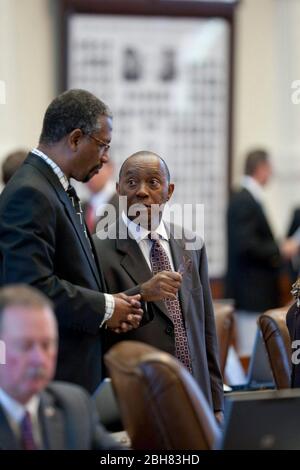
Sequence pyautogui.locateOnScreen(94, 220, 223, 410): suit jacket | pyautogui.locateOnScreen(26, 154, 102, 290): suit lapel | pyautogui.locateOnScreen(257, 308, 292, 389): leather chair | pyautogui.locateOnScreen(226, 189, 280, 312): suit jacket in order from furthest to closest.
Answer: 1. pyautogui.locateOnScreen(226, 189, 280, 312): suit jacket
2. pyautogui.locateOnScreen(257, 308, 292, 389): leather chair
3. pyautogui.locateOnScreen(94, 220, 223, 410): suit jacket
4. pyautogui.locateOnScreen(26, 154, 102, 290): suit lapel

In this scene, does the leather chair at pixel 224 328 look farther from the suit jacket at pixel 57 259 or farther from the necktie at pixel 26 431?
the necktie at pixel 26 431

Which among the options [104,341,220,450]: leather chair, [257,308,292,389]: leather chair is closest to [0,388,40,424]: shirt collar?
[104,341,220,450]: leather chair

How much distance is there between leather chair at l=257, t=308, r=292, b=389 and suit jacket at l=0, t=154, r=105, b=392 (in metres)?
0.95

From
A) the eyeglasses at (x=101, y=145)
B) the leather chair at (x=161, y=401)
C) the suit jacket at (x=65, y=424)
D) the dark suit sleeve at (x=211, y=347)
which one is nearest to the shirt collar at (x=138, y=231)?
the dark suit sleeve at (x=211, y=347)

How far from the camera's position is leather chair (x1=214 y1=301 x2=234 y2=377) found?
4.84 meters

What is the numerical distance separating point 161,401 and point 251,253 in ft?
16.9

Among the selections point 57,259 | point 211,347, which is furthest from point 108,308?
point 211,347

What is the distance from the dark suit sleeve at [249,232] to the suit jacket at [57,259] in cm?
436

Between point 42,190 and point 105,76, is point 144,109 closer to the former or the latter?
point 105,76

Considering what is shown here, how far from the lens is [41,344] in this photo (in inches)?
96.3

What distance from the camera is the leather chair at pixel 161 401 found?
287cm

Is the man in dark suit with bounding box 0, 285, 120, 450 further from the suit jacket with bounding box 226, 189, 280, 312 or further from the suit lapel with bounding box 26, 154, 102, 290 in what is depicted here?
the suit jacket with bounding box 226, 189, 280, 312

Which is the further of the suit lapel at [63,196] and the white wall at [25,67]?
the white wall at [25,67]

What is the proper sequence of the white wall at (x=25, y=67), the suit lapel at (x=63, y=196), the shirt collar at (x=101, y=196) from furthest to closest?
the white wall at (x=25, y=67), the shirt collar at (x=101, y=196), the suit lapel at (x=63, y=196)
